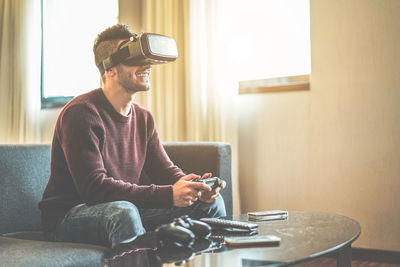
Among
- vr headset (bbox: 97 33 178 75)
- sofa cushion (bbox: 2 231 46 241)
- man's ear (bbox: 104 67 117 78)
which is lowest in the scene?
sofa cushion (bbox: 2 231 46 241)

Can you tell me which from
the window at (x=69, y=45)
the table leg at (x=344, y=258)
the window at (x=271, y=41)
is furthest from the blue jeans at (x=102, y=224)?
the window at (x=69, y=45)

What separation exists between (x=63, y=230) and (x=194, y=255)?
0.64 m

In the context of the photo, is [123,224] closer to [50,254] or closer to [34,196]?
[50,254]

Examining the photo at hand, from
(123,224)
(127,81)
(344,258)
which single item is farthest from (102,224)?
(344,258)

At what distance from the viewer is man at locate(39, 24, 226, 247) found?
5.11ft

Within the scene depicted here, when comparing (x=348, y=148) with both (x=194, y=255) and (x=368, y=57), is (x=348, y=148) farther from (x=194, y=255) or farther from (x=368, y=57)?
(x=194, y=255)

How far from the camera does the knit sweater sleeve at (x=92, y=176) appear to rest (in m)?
1.65

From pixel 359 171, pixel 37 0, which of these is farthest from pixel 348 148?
pixel 37 0

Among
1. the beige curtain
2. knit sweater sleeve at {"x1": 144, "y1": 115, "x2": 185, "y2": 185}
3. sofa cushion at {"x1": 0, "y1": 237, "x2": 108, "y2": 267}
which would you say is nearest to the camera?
sofa cushion at {"x1": 0, "y1": 237, "x2": 108, "y2": 267}

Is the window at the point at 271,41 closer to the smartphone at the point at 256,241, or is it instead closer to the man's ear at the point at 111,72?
the man's ear at the point at 111,72

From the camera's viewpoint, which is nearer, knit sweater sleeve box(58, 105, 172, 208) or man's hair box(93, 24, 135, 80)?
knit sweater sleeve box(58, 105, 172, 208)

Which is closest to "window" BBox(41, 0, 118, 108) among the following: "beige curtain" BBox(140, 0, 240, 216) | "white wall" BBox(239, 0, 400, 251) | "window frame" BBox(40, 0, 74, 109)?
"window frame" BBox(40, 0, 74, 109)

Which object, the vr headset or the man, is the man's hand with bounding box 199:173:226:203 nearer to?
the man

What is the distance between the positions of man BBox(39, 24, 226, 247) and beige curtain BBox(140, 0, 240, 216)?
0.82 m
